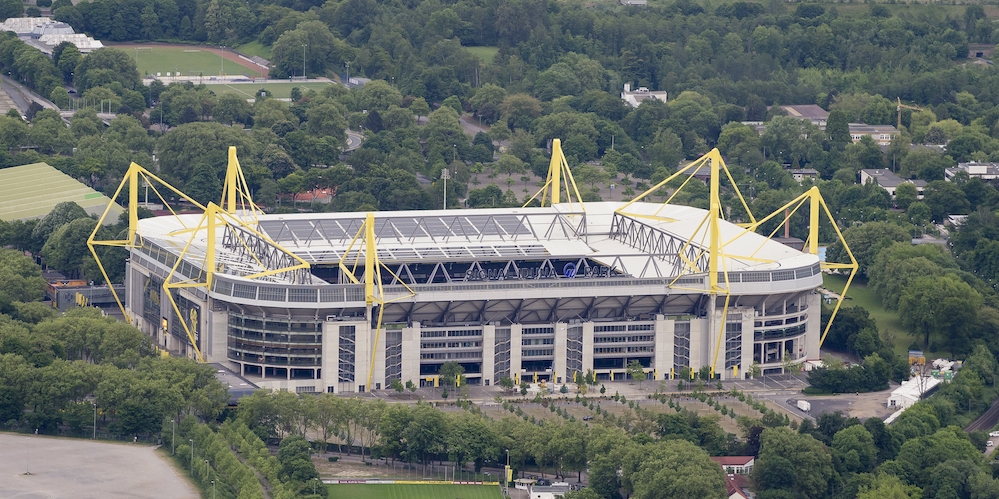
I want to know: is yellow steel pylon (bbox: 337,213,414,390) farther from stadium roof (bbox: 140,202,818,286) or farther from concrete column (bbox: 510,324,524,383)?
concrete column (bbox: 510,324,524,383)

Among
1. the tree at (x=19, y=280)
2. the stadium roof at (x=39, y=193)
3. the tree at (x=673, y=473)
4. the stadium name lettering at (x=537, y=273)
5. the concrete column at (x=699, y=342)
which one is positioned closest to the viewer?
the tree at (x=673, y=473)

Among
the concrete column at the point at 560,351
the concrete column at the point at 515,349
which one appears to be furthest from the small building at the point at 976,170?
the concrete column at the point at 515,349


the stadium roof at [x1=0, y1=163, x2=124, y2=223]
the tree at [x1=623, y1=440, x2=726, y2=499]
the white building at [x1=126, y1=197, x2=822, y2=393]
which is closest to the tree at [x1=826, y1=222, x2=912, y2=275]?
the white building at [x1=126, y1=197, x2=822, y2=393]

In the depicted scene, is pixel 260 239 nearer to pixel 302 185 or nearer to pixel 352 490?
pixel 352 490

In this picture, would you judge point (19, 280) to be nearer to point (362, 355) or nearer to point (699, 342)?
point (362, 355)

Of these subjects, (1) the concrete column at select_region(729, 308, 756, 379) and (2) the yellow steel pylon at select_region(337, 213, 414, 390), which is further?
(1) the concrete column at select_region(729, 308, 756, 379)

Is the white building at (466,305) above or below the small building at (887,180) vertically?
below

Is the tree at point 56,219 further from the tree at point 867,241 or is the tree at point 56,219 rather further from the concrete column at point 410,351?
the tree at point 867,241

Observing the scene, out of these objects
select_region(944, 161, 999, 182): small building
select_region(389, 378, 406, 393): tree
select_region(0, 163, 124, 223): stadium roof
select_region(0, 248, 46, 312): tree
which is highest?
select_region(944, 161, 999, 182): small building

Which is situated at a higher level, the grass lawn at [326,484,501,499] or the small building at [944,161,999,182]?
the small building at [944,161,999,182]
